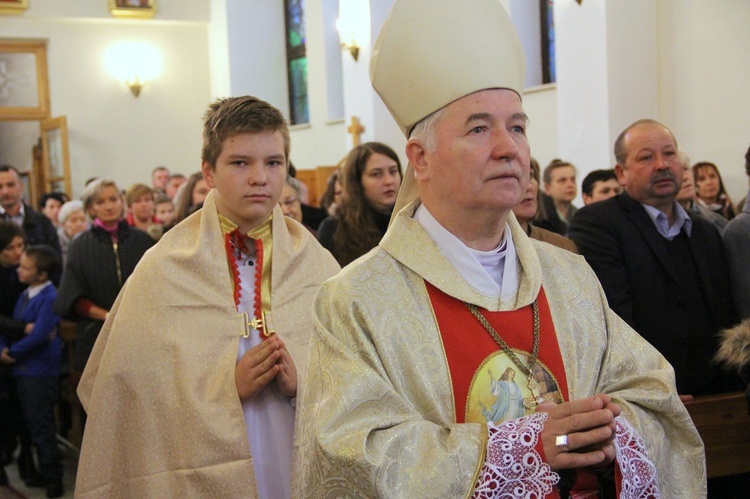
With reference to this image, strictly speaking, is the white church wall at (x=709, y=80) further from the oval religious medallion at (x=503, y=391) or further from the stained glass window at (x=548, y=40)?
the oval religious medallion at (x=503, y=391)

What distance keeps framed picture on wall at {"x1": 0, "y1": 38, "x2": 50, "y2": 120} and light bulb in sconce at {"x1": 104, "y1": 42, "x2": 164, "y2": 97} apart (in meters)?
1.07

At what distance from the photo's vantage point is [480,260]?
82.9 inches

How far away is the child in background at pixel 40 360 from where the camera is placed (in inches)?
228

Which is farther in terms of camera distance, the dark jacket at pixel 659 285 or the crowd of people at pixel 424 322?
the dark jacket at pixel 659 285

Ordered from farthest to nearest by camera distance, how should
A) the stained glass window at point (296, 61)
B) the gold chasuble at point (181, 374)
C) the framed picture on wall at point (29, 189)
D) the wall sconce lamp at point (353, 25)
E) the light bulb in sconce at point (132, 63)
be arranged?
the framed picture on wall at point (29, 189) < the stained glass window at point (296, 61) < the light bulb in sconce at point (132, 63) < the wall sconce lamp at point (353, 25) < the gold chasuble at point (181, 374)

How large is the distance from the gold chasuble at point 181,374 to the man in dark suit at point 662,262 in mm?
1551

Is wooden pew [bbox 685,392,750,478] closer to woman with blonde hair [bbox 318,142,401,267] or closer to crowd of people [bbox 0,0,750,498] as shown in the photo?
crowd of people [bbox 0,0,750,498]

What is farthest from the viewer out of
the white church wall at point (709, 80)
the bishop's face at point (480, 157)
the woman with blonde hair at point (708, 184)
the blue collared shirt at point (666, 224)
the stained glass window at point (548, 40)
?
the stained glass window at point (548, 40)

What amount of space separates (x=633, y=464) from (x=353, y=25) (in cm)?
1055

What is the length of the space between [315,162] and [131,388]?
12533mm

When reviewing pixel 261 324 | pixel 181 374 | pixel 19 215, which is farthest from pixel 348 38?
pixel 181 374

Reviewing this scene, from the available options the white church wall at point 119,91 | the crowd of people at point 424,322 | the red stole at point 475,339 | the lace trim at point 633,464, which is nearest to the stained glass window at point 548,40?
the crowd of people at point 424,322

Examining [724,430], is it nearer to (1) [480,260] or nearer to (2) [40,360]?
(1) [480,260]

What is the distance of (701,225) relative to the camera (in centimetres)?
415
